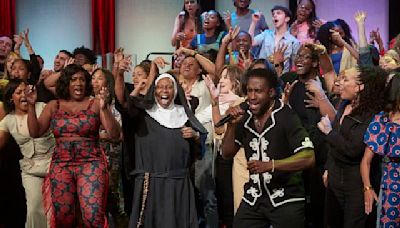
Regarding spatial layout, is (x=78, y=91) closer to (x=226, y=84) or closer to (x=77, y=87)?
(x=77, y=87)

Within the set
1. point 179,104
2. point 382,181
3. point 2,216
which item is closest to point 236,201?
point 179,104

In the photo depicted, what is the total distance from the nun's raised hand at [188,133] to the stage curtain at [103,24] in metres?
6.39

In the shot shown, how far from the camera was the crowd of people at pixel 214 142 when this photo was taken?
5.38 metres

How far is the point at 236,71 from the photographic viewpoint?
7137mm

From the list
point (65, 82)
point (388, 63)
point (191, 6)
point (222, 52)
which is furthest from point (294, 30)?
point (65, 82)

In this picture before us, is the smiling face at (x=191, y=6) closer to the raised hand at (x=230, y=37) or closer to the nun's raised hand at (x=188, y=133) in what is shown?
the raised hand at (x=230, y=37)

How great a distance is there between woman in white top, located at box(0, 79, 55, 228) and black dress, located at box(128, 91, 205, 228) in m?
0.99

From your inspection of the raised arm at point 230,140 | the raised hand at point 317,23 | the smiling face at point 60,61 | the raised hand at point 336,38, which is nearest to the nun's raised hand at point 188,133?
the raised arm at point 230,140

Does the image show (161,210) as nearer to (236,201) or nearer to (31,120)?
(236,201)

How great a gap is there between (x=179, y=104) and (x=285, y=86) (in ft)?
3.60

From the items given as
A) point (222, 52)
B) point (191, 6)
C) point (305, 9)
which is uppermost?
point (191, 6)

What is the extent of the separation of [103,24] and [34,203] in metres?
6.21

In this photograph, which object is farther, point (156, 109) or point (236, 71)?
point (236, 71)

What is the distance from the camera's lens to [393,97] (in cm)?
563
